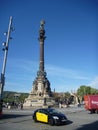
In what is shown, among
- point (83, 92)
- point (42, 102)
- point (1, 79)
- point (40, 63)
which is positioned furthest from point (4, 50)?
point (83, 92)

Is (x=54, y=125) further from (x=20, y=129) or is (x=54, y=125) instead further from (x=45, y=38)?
(x=45, y=38)

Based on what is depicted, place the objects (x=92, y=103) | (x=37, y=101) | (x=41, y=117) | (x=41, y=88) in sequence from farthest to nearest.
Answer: (x=41, y=88)
(x=37, y=101)
(x=92, y=103)
(x=41, y=117)

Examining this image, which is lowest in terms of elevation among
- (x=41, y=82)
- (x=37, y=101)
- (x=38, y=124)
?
(x=38, y=124)

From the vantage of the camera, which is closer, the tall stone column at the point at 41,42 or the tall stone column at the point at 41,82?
the tall stone column at the point at 41,82

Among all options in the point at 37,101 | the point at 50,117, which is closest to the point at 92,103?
the point at 50,117

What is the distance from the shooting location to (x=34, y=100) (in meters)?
73.3

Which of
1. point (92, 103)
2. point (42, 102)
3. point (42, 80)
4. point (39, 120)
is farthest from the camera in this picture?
point (42, 80)

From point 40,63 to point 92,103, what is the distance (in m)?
39.4

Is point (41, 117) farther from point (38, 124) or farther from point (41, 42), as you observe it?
point (41, 42)

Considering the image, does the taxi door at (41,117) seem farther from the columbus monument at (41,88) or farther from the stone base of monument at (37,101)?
the columbus monument at (41,88)

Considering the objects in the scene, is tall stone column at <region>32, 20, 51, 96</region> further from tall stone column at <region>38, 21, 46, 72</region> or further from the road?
the road

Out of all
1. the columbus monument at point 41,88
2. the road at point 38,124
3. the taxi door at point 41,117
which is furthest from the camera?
the columbus monument at point 41,88

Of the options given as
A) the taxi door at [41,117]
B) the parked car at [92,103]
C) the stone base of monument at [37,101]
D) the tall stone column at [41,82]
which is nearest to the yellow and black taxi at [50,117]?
the taxi door at [41,117]

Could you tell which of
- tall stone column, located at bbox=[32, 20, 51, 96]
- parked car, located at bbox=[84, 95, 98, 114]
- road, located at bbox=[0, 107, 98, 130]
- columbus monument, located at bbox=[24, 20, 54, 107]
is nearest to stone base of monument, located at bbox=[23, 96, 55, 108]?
columbus monument, located at bbox=[24, 20, 54, 107]
